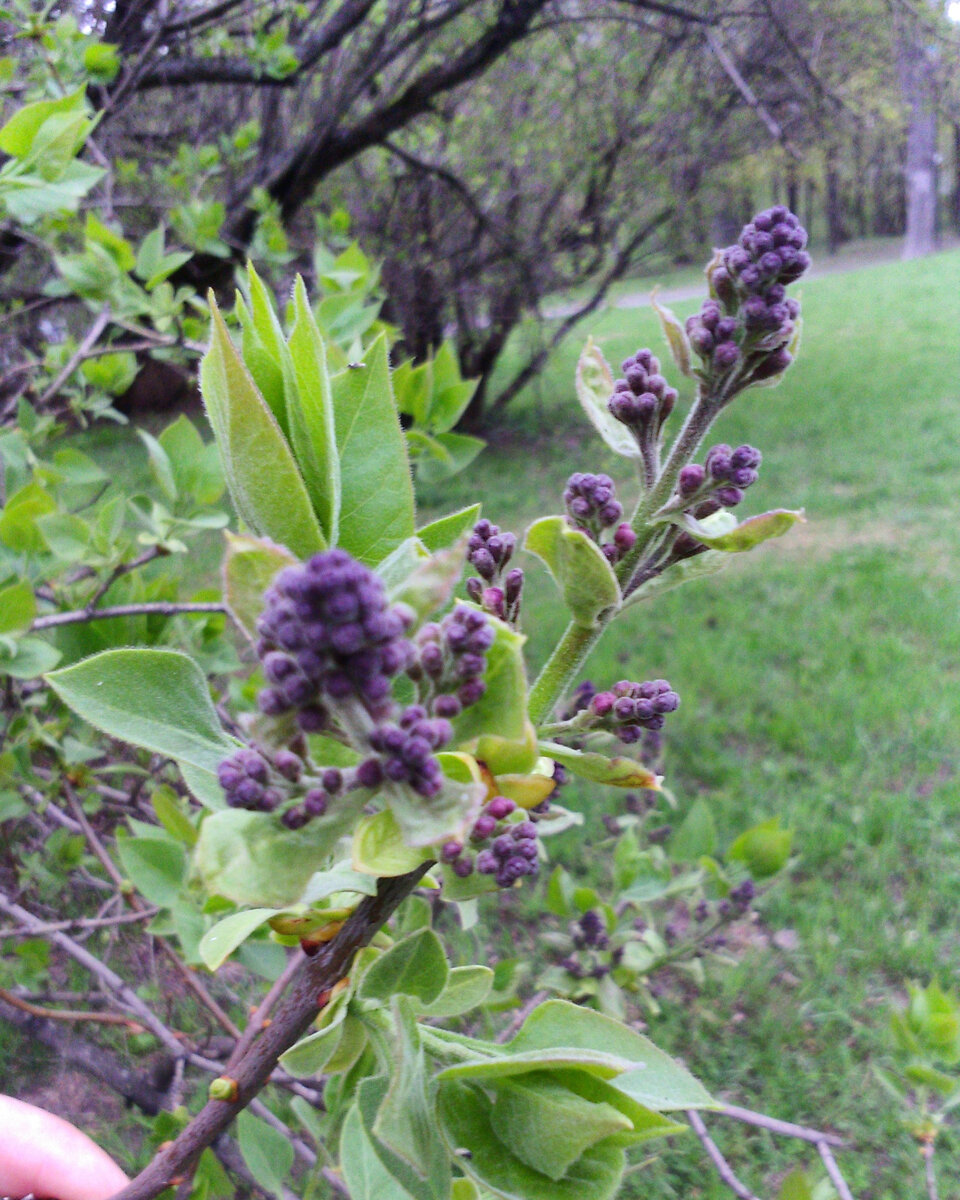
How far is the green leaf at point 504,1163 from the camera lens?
0.72 meters

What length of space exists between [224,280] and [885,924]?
4571 mm

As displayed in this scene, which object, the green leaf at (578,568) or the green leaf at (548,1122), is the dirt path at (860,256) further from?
the green leaf at (548,1122)

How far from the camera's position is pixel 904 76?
817cm

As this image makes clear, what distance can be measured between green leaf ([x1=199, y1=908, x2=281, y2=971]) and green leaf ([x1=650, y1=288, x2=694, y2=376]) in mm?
600

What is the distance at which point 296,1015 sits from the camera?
0.76 meters

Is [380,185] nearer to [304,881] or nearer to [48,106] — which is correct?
[48,106]

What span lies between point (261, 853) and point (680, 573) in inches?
16.5

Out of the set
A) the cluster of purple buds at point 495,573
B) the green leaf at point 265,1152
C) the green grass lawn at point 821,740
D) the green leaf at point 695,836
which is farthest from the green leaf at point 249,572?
the green grass lawn at point 821,740

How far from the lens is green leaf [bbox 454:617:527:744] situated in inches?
22.4

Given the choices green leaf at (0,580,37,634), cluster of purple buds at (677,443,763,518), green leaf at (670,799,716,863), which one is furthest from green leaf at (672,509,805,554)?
green leaf at (670,799,716,863)

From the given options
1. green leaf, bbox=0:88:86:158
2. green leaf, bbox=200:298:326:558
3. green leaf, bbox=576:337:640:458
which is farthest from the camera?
green leaf, bbox=0:88:86:158

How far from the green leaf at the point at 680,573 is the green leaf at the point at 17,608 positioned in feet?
4.02

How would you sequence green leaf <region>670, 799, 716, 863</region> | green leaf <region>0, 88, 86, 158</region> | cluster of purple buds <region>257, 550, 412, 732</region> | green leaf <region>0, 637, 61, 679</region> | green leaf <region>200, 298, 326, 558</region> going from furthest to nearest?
1. green leaf <region>670, 799, 716, 863</region>
2. green leaf <region>0, 637, 61, 679</region>
3. green leaf <region>0, 88, 86, 158</region>
4. green leaf <region>200, 298, 326, 558</region>
5. cluster of purple buds <region>257, 550, 412, 732</region>

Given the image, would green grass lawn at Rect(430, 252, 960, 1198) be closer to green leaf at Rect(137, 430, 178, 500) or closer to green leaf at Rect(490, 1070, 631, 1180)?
green leaf at Rect(490, 1070, 631, 1180)
